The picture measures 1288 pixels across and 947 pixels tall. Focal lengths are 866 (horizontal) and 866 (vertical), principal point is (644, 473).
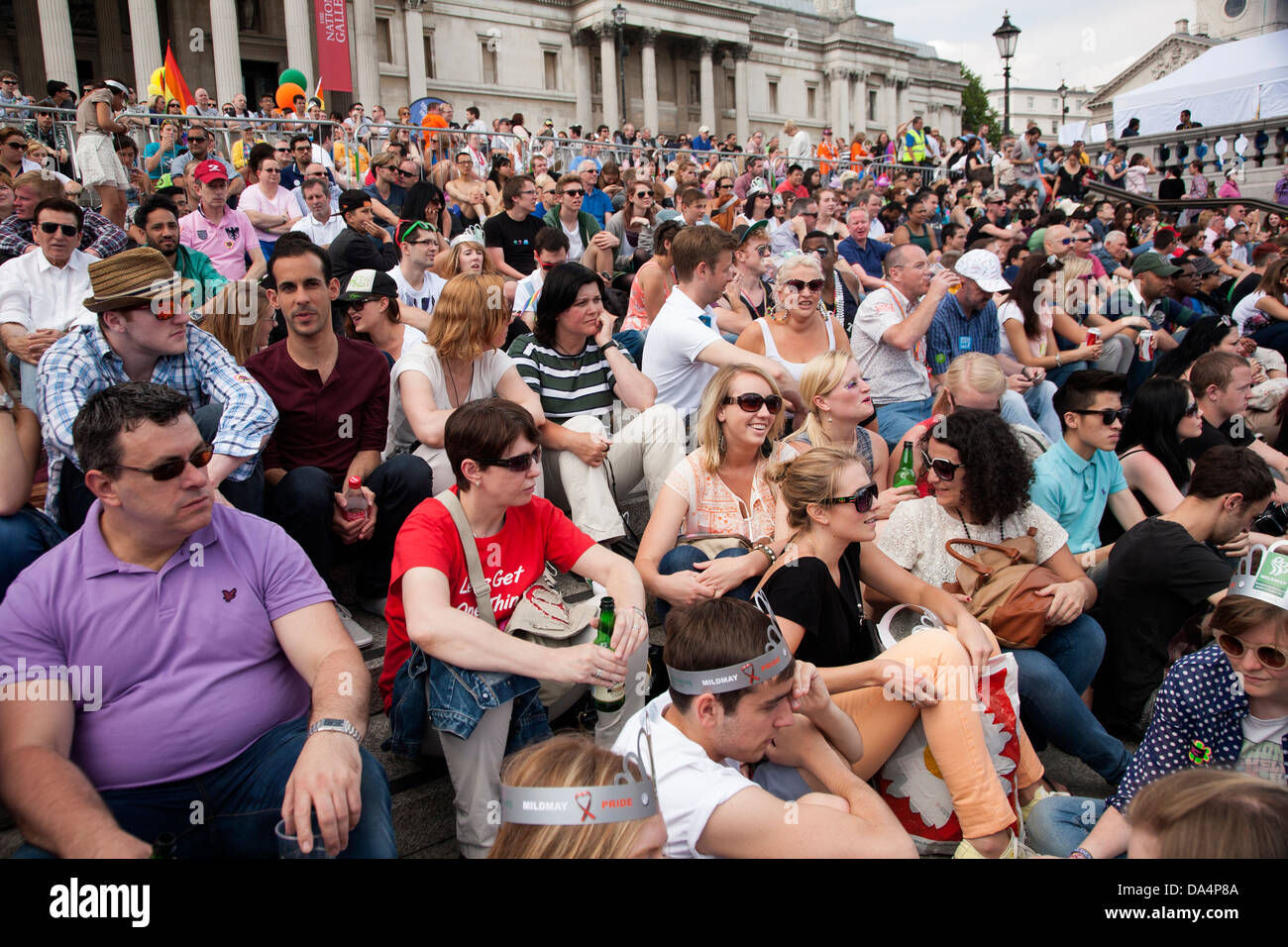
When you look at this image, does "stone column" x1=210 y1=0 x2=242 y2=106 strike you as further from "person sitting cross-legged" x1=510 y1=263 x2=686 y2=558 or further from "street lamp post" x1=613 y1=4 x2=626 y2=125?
"person sitting cross-legged" x1=510 y1=263 x2=686 y2=558

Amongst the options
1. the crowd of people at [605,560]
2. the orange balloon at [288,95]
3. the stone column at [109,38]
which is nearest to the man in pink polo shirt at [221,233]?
the crowd of people at [605,560]

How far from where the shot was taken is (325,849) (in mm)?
2236

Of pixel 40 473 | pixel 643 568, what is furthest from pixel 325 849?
pixel 40 473

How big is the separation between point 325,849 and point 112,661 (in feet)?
2.90

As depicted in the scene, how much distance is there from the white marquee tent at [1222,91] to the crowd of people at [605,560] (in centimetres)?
2485

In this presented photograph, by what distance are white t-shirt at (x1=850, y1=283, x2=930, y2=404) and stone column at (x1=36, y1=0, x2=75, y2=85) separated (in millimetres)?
30195

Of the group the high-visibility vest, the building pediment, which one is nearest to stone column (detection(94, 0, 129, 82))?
the high-visibility vest

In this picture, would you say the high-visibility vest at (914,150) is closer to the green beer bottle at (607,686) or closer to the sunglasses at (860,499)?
the sunglasses at (860,499)

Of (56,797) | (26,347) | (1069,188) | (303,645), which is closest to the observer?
(56,797)

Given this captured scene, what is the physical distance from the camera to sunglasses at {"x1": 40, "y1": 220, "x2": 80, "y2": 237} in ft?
17.1

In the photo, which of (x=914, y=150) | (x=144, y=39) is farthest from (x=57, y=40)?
(x=914, y=150)

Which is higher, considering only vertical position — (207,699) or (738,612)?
(738,612)

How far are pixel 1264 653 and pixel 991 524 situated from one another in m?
1.46

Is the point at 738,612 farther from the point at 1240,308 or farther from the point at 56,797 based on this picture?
the point at 1240,308
